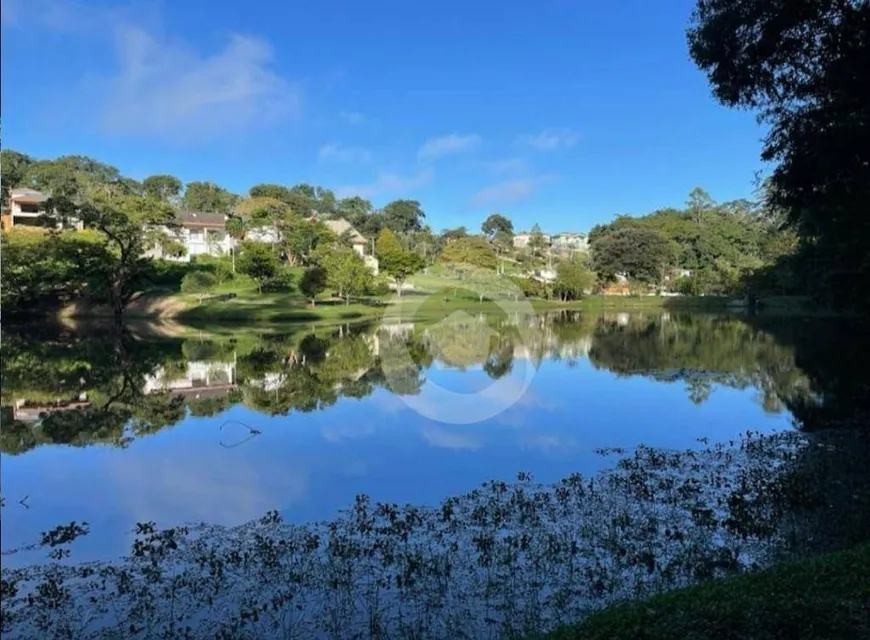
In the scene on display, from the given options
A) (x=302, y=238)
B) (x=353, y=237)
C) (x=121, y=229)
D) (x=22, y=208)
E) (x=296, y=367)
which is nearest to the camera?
(x=296, y=367)

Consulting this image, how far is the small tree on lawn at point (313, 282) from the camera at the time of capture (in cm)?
3975

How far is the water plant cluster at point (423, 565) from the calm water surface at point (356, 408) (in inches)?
21.0

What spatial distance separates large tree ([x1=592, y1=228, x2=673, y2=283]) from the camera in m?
68.2

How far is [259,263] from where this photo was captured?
4203 centimetres

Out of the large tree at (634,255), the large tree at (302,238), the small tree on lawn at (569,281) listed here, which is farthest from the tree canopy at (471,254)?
the large tree at (634,255)

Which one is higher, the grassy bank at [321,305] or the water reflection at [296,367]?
the grassy bank at [321,305]

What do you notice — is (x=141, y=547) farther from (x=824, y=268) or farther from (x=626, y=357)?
(x=626, y=357)

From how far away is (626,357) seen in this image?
72.6 ft

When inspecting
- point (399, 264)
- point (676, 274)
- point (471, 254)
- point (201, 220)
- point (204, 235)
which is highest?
point (201, 220)

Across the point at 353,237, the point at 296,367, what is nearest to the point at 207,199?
the point at 353,237

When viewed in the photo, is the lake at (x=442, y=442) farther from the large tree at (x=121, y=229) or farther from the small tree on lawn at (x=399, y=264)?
the small tree on lawn at (x=399, y=264)

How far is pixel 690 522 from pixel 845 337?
80.7ft

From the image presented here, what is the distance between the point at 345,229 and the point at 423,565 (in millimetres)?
68509

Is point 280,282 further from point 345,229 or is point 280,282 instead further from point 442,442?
point 442,442
